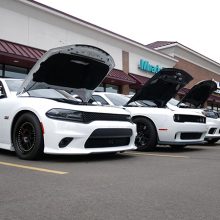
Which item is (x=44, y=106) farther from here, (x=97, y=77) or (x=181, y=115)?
(x=181, y=115)

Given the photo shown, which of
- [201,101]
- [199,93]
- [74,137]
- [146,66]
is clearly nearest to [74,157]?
[74,137]

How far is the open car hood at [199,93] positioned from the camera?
10.7m

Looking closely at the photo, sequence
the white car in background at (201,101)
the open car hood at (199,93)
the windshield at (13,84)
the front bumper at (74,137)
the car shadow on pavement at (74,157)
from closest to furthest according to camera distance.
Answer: the front bumper at (74,137) < the car shadow on pavement at (74,157) < the windshield at (13,84) < the white car in background at (201,101) < the open car hood at (199,93)

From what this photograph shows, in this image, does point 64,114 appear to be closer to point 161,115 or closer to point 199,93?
point 161,115

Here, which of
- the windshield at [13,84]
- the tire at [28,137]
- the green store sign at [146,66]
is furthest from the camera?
the green store sign at [146,66]

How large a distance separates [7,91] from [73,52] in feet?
4.66

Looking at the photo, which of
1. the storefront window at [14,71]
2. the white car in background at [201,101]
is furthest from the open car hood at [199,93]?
the storefront window at [14,71]

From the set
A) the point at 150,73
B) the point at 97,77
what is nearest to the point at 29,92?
the point at 97,77

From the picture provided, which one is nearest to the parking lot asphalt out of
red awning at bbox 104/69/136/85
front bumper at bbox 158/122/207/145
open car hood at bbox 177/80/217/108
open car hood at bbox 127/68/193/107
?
front bumper at bbox 158/122/207/145

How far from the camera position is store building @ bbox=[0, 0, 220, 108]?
51.5ft

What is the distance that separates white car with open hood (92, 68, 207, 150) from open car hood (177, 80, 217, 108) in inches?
67.8

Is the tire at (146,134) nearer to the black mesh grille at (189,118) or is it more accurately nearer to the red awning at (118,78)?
the black mesh grille at (189,118)

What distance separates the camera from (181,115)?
8.15m

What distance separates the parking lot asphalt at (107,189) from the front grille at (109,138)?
289mm
